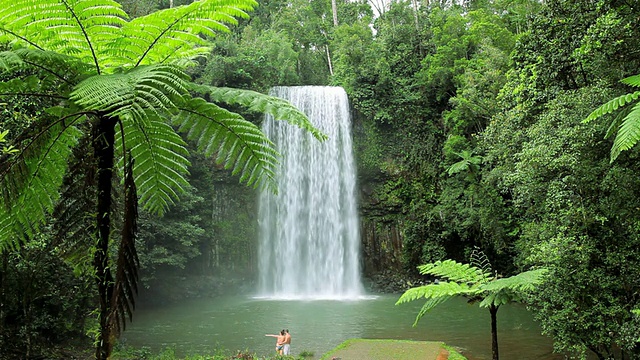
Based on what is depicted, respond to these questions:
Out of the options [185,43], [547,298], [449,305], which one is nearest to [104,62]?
[185,43]

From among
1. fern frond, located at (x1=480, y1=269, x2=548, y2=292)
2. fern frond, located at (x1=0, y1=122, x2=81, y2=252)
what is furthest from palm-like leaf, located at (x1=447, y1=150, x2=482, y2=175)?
fern frond, located at (x1=0, y1=122, x2=81, y2=252)

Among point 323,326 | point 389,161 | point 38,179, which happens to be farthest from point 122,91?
point 389,161

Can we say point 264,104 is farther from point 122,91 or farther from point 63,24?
point 63,24

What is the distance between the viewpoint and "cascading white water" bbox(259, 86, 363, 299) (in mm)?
18812

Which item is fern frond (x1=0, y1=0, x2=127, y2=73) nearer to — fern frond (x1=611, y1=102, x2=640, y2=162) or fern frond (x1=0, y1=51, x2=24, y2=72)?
fern frond (x1=0, y1=51, x2=24, y2=72)

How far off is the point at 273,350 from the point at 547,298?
5306 millimetres

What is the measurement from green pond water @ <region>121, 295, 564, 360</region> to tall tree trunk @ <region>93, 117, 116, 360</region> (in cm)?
720

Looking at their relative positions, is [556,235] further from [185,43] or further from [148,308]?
[148,308]

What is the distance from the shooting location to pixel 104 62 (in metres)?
2.54

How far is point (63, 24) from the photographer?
2.36m

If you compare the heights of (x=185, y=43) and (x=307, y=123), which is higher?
(x=185, y=43)

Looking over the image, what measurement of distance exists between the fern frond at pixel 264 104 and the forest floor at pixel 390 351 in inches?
227

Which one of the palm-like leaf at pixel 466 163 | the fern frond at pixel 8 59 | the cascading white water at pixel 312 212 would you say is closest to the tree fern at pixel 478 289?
the fern frond at pixel 8 59

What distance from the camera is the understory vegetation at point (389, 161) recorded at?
2400 millimetres
